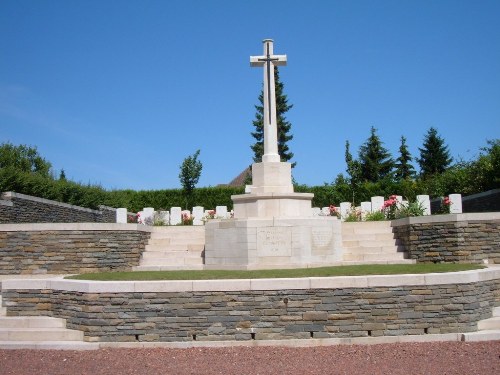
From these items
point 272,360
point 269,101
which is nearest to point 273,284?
point 272,360

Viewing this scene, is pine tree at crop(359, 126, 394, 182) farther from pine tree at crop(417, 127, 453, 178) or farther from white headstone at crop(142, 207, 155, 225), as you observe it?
white headstone at crop(142, 207, 155, 225)

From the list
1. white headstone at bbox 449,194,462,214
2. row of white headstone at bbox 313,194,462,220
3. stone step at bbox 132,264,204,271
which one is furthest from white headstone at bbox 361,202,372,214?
stone step at bbox 132,264,204,271

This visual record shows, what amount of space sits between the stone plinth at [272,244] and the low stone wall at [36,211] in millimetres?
6845

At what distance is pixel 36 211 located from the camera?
15297 mm

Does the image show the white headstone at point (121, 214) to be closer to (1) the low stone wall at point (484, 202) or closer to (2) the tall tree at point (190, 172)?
(2) the tall tree at point (190, 172)

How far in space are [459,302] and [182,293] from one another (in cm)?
376

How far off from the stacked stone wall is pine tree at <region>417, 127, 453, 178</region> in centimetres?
3802

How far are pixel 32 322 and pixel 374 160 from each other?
3664 centimetres

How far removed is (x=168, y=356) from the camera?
20.6 feet

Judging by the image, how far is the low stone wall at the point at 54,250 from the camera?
35.8ft

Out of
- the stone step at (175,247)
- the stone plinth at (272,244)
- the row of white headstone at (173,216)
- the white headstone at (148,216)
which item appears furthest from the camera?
the white headstone at (148,216)

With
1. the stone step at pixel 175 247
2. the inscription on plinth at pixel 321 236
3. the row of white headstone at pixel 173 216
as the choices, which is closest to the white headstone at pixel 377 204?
the row of white headstone at pixel 173 216

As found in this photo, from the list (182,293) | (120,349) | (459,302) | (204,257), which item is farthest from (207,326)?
(204,257)

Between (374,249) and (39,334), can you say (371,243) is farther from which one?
(39,334)
